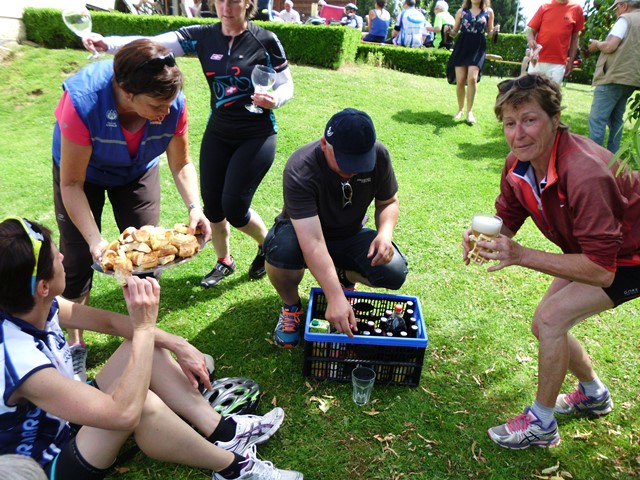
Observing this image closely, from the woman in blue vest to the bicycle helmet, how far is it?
3.16 feet

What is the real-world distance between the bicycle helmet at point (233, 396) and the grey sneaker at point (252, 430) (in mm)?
132

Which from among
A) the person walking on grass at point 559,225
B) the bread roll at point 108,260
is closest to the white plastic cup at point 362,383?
the person walking on grass at point 559,225

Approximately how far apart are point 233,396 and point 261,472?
59 cm

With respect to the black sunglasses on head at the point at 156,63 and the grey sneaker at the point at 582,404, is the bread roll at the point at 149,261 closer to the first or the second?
the black sunglasses on head at the point at 156,63

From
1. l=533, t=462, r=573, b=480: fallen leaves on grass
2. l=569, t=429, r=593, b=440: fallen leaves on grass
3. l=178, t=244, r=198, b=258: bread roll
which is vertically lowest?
l=533, t=462, r=573, b=480: fallen leaves on grass

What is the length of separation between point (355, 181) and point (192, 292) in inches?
73.5

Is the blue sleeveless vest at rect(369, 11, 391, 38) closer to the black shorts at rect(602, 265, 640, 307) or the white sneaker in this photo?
the black shorts at rect(602, 265, 640, 307)

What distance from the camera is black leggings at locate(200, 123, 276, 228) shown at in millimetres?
3838

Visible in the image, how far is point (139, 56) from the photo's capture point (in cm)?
249

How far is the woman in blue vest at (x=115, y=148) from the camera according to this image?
2.54 metres

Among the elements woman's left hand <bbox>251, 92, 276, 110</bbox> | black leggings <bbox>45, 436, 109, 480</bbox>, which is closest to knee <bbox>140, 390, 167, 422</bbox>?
black leggings <bbox>45, 436, 109, 480</bbox>

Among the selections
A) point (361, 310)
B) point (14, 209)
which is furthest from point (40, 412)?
point (14, 209)

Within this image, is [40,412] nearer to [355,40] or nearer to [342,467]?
[342,467]

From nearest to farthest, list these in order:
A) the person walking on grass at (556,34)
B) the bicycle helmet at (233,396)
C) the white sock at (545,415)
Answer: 1. the white sock at (545,415)
2. the bicycle helmet at (233,396)
3. the person walking on grass at (556,34)
